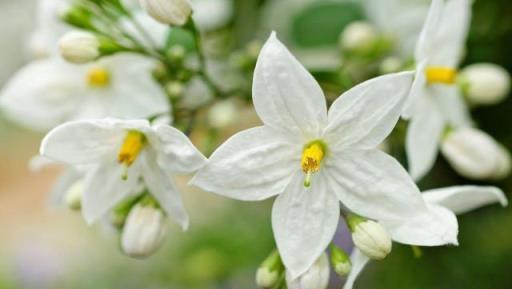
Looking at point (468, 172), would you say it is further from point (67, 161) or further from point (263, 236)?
point (263, 236)

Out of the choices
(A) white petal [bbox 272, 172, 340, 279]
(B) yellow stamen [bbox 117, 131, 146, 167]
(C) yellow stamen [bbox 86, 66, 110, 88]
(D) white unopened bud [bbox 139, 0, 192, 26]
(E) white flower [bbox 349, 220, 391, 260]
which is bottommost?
(E) white flower [bbox 349, 220, 391, 260]

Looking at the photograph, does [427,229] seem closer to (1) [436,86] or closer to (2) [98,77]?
(1) [436,86]

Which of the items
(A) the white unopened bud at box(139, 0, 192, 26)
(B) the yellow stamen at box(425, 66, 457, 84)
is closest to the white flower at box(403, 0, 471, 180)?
(B) the yellow stamen at box(425, 66, 457, 84)

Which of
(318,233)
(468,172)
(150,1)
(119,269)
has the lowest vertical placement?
(119,269)

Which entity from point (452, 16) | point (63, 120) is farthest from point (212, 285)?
point (452, 16)

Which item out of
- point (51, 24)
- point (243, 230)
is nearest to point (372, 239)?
point (51, 24)

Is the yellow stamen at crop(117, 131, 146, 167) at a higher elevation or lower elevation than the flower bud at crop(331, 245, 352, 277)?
higher

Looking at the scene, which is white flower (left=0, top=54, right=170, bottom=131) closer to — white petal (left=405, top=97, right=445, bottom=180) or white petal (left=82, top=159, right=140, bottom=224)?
white petal (left=82, top=159, right=140, bottom=224)
